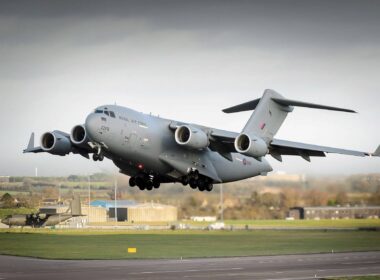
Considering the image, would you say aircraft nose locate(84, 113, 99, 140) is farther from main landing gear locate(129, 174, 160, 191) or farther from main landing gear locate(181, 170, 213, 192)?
main landing gear locate(181, 170, 213, 192)

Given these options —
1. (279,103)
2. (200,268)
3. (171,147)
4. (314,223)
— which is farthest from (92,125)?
(314,223)

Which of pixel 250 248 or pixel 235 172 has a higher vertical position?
pixel 235 172

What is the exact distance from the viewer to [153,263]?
4500 centimetres

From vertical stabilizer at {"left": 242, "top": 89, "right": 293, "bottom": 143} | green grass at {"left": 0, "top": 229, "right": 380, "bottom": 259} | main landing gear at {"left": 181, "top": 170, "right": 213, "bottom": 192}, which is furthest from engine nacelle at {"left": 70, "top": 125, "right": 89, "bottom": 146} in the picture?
green grass at {"left": 0, "top": 229, "right": 380, "bottom": 259}

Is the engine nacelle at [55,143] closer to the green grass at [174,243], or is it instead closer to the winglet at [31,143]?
the winglet at [31,143]

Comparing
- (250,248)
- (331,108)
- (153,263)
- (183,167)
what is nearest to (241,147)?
(183,167)

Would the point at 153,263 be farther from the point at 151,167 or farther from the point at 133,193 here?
the point at 151,167

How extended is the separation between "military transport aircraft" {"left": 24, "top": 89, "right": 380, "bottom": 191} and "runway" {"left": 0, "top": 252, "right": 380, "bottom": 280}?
4.52 meters

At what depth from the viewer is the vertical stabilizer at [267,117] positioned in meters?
40.8

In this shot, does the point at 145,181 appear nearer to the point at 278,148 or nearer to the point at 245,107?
the point at 278,148

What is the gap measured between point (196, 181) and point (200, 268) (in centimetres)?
681

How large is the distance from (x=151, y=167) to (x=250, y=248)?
1940 centimetres

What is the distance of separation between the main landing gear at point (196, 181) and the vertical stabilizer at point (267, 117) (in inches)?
163

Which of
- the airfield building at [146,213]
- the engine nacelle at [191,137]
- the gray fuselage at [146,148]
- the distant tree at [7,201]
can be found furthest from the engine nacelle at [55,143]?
the airfield building at [146,213]
